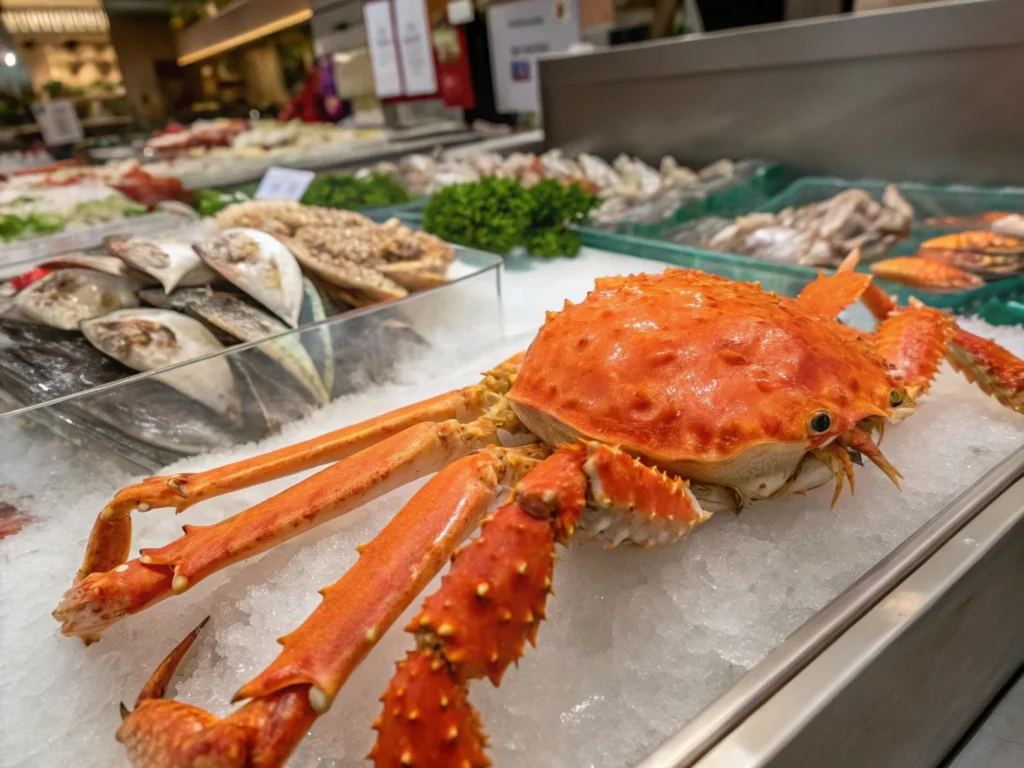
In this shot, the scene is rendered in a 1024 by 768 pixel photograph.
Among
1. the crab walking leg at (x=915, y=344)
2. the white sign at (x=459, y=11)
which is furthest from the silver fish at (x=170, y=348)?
the white sign at (x=459, y=11)

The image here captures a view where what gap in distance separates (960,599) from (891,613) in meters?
0.15

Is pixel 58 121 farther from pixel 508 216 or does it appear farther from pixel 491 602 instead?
pixel 491 602

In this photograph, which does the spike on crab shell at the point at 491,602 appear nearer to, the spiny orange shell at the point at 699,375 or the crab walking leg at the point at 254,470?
the spiny orange shell at the point at 699,375

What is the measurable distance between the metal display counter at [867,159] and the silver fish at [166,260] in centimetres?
121

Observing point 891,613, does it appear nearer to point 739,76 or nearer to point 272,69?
point 739,76

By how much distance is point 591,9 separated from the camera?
10.5ft

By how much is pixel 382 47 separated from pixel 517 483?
3.52 metres

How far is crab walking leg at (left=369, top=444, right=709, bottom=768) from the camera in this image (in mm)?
604

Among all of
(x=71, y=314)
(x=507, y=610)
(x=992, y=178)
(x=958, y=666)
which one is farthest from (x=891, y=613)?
(x=992, y=178)

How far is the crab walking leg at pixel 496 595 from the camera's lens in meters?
0.60

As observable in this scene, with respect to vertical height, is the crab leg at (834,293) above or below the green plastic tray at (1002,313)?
above

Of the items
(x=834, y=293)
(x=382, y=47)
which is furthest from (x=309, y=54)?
(x=834, y=293)

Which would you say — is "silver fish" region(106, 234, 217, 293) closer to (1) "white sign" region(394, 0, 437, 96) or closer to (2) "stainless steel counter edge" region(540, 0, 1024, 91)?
(2) "stainless steel counter edge" region(540, 0, 1024, 91)

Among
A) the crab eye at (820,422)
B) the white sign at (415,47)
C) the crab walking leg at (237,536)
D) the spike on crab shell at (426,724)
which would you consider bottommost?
the spike on crab shell at (426,724)
